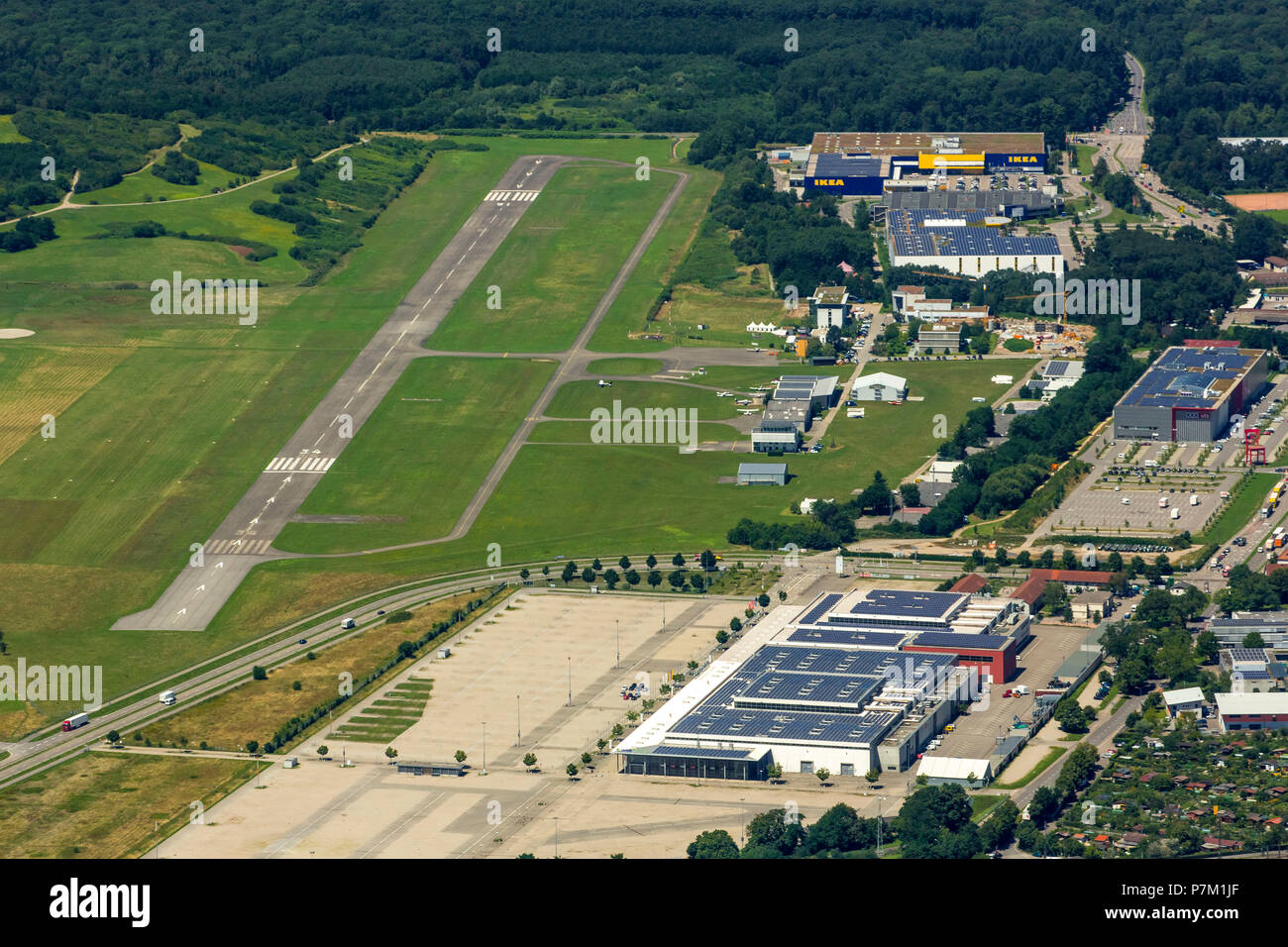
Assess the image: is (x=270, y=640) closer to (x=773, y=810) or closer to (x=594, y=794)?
(x=594, y=794)

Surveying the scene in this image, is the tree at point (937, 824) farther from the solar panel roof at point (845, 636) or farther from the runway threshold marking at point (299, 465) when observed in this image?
the runway threshold marking at point (299, 465)

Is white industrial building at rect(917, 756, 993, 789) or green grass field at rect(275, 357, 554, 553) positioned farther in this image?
green grass field at rect(275, 357, 554, 553)

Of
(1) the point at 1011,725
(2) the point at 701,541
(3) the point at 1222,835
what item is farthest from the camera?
(2) the point at 701,541

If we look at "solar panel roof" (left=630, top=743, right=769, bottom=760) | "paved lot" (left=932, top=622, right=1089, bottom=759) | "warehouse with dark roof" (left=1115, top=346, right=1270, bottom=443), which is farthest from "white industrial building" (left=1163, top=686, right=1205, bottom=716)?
"warehouse with dark roof" (left=1115, top=346, right=1270, bottom=443)

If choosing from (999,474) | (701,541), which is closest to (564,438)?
(701,541)

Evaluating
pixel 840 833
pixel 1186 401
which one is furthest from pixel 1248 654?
pixel 1186 401

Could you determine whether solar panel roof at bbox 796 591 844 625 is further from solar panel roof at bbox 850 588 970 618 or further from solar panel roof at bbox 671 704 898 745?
solar panel roof at bbox 671 704 898 745
